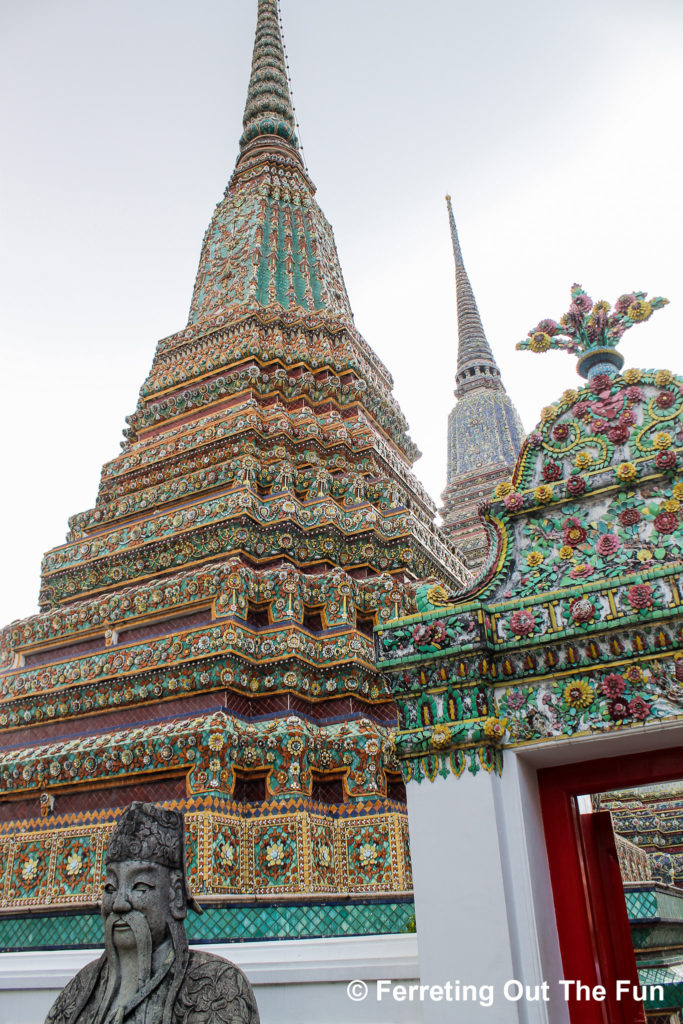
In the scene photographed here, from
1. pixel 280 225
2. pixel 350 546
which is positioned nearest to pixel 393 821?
pixel 350 546

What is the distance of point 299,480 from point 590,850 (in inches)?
282

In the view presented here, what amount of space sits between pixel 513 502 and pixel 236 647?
15.4ft

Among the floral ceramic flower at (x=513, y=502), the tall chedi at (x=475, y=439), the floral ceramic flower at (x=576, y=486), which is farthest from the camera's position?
the tall chedi at (x=475, y=439)

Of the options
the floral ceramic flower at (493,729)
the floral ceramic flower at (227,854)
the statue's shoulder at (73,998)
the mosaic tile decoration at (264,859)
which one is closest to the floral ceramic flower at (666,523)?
the floral ceramic flower at (493,729)

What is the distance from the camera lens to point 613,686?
186 inches

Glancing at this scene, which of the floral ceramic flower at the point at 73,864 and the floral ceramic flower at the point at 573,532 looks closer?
the floral ceramic flower at the point at 573,532

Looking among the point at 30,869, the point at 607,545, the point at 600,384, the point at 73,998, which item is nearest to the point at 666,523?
the point at 607,545

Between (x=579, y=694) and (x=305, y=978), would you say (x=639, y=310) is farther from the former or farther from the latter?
(x=305, y=978)

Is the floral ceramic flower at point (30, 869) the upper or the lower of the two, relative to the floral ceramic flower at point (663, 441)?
lower

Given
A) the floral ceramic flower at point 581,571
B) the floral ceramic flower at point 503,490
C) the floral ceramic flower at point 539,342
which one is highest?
the floral ceramic flower at point 539,342

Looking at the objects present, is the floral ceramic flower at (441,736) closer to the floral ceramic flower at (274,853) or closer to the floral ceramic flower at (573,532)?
the floral ceramic flower at (573,532)

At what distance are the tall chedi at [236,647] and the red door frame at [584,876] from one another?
2875mm

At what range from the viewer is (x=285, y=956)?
5344 millimetres
